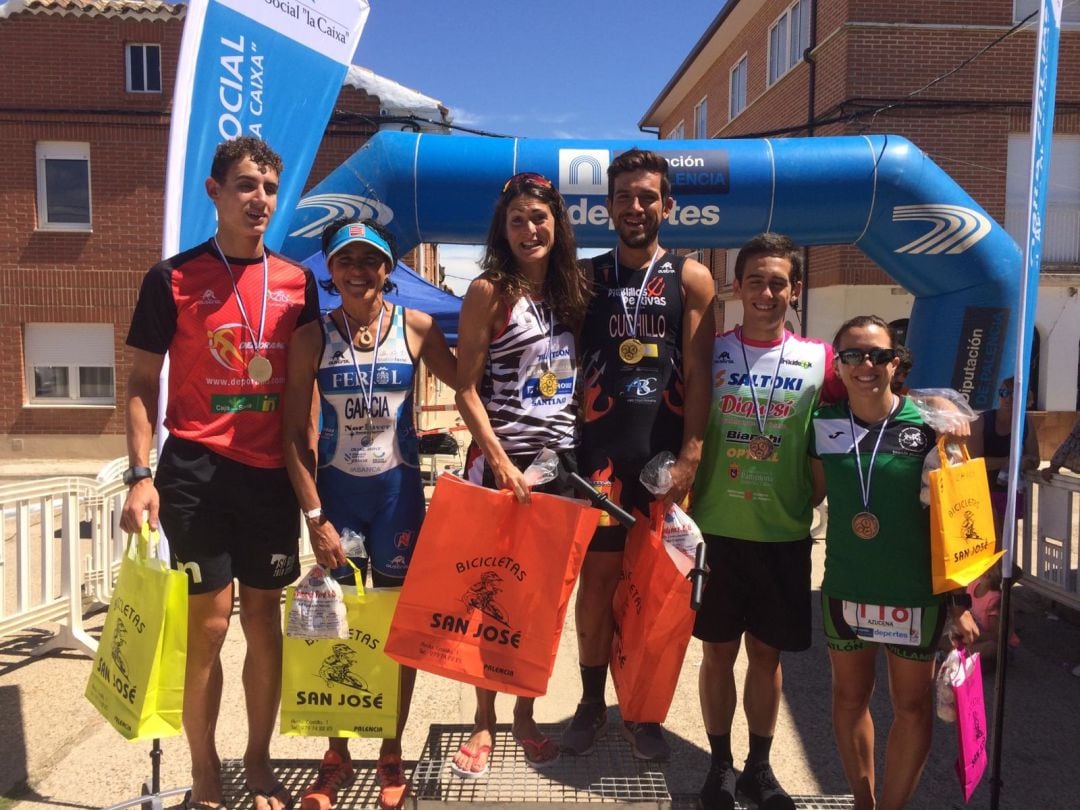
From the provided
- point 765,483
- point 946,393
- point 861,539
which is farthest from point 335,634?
point 946,393

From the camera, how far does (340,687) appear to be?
2807 mm

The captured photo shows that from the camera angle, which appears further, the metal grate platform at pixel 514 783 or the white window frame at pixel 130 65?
the white window frame at pixel 130 65

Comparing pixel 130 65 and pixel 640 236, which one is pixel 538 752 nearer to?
pixel 640 236

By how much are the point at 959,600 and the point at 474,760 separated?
5.90ft

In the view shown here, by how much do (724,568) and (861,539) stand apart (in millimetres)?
498

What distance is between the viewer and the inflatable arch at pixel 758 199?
19.9ft

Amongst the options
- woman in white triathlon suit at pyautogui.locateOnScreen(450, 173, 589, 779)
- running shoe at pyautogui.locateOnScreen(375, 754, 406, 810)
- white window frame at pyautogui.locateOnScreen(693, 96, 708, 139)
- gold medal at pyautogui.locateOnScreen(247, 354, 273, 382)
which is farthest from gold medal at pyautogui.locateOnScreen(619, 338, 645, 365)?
white window frame at pyautogui.locateOnScreen(693, 96, 708, 139)

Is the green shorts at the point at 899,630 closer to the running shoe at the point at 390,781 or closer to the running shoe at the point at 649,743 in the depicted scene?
the running shoe at the point at 649,743

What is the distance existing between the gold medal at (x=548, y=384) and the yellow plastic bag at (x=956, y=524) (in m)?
1.29

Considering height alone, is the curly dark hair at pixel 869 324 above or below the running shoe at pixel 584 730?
above

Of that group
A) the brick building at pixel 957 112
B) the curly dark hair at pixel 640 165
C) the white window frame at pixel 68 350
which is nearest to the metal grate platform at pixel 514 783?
the curly dark hair at pixel 640 165

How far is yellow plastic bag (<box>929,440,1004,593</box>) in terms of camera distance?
7.96 feet

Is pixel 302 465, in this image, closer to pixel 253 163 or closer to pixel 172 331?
pixel 172 331

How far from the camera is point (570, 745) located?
117 inches
